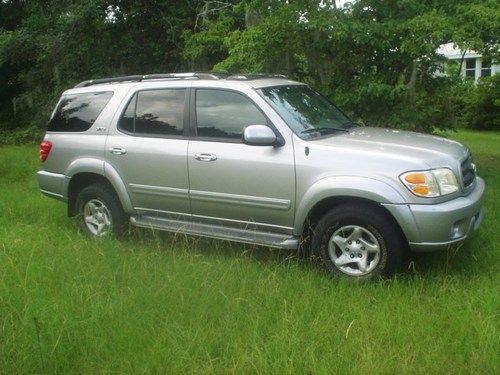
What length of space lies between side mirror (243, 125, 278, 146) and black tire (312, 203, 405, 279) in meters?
0.79

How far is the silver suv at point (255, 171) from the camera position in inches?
190

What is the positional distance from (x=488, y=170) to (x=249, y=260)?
686 centimetres

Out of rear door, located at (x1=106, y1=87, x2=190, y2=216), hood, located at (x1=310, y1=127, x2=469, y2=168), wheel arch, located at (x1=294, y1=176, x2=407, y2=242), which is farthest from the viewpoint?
rear door, located at (x1=106, y1=87, x2=190, y2=216)

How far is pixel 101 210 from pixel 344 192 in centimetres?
298

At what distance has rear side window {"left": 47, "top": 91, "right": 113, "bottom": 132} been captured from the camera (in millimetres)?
6675

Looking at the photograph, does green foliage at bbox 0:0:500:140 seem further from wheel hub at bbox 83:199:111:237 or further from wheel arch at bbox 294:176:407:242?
wheel hub at bbox 83:199:111:237

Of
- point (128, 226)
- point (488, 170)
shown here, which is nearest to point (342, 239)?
Result: point (128, 226)

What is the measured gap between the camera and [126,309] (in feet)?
14.3

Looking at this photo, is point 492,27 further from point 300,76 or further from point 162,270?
point 162,270

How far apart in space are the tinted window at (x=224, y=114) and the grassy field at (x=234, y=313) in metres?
1.16

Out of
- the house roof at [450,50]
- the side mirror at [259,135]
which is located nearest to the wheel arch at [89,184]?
the side mirror at [259,135]

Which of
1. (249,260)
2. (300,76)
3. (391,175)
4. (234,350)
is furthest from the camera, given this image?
(300,76)

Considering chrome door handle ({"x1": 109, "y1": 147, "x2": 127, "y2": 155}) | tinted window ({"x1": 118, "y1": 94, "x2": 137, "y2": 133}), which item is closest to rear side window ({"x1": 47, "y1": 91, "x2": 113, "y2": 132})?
tinted window ({"x1": 118, "y1": 94, "x2": 137, "y2": 133})

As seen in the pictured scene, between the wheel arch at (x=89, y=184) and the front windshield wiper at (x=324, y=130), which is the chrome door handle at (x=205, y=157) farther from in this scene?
the wheel arch at (x=89, y=184)
